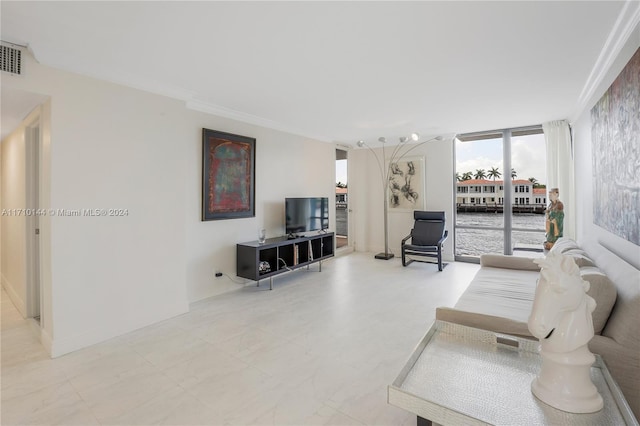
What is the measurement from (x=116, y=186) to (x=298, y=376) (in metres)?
2.33

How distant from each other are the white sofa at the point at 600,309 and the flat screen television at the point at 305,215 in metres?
2.63

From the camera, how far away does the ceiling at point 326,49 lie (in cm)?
196

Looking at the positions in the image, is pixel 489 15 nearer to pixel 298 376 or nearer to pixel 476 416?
pixel 476 416

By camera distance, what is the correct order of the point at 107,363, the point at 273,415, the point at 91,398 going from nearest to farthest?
the point at 273,415 → the point at 91,398 → the point at 107,363

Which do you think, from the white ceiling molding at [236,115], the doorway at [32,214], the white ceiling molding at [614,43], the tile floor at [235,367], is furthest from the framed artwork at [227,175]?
the white ceiling molding at [614,43]

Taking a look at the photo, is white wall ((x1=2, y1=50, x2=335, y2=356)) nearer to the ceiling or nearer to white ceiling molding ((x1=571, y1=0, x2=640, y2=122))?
the ceiling

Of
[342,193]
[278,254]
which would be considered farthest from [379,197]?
[278,254]

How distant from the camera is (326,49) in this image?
7.98ft

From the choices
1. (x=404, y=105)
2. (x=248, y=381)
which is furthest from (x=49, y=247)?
(x=404, y=105)

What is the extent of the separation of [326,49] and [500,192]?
4491 mm

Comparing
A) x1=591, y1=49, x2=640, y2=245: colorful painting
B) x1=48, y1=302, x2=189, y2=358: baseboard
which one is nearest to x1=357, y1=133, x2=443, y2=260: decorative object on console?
x1=591, y1=49, x2=640, y2=245: colorful painting

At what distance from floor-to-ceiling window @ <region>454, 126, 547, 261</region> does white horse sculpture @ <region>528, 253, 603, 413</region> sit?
4.63 m

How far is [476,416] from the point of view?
1.10m

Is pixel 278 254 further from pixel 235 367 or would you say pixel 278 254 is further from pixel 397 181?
pixel 397 181
